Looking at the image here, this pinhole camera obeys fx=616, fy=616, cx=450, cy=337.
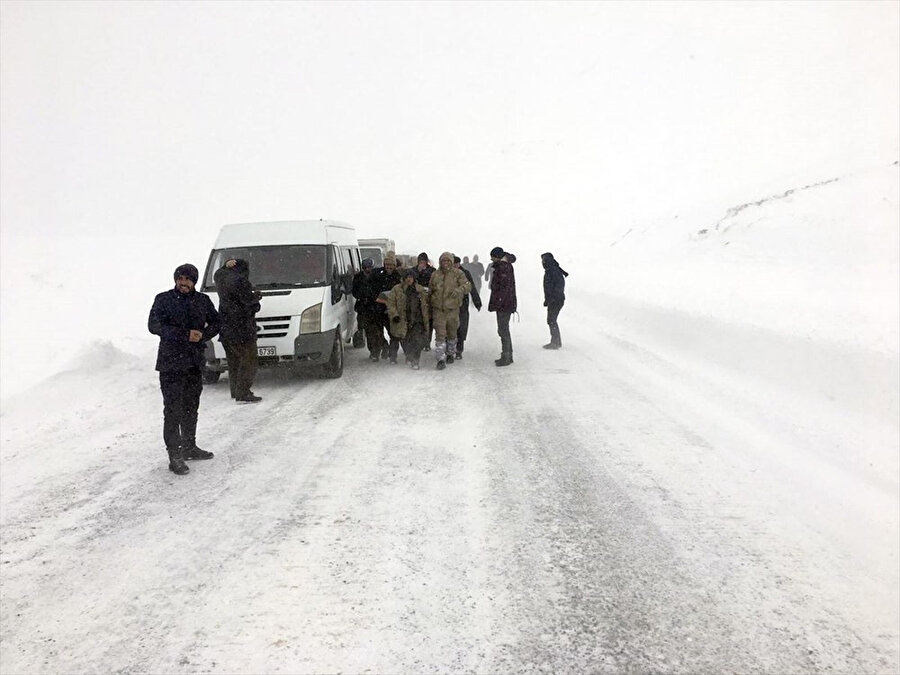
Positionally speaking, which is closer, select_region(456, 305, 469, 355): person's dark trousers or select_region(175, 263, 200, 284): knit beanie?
select_region(175, 263, 200, 284): knit beanie

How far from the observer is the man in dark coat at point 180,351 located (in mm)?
5609

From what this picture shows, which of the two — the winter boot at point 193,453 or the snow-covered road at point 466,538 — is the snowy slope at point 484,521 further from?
the winter boot at point 193,453

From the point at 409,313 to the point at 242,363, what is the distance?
3346 millimetres

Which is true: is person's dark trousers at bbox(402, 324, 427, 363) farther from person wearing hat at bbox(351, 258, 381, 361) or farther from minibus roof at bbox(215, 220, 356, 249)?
minibus roof at bbox(215, 220, 356, 249)

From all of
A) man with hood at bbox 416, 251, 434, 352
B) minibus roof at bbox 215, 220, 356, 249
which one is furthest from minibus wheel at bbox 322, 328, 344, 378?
man with hood at bbox 416, 251, 434, 352

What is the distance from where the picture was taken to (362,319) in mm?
11344

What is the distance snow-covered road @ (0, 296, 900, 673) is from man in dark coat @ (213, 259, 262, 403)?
61cm

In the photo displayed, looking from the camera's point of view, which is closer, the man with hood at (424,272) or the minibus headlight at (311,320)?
the minibus headlight at (311,320)

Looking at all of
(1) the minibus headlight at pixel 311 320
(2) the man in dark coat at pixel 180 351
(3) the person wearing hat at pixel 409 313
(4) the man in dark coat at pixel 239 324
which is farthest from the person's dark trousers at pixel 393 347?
(2) the man in dark coat at pixel 180 351

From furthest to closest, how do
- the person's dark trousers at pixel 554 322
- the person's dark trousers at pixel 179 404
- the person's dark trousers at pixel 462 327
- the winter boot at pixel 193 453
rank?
the person's dark trousers at pixel 554 322
the person's dark trousers at pixel 462 327
the winter boot at pixel 193 453
the person's dark trousers at pixel 179 404

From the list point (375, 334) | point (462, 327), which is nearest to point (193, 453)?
point (375, 334)

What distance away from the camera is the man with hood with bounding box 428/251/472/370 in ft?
34.4

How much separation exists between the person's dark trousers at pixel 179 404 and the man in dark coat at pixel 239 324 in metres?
2.37

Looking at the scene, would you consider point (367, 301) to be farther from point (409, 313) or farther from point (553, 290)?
point (553, 290)
